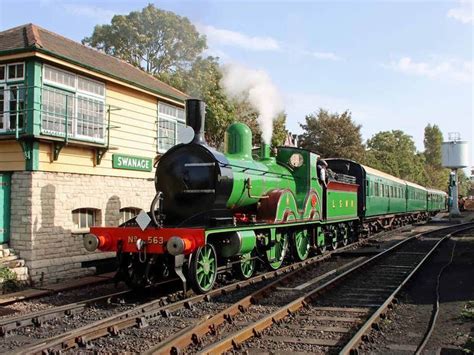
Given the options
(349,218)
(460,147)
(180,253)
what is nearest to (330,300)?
(180,253)

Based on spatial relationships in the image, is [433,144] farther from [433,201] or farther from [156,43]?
[156,43]

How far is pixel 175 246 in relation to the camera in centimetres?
737

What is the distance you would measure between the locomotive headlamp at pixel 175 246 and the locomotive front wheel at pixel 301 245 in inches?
204

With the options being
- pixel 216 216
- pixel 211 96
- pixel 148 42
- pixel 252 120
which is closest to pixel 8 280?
pixel 216 216

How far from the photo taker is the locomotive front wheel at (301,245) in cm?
1210

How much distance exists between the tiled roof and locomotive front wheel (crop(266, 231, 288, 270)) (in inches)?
222

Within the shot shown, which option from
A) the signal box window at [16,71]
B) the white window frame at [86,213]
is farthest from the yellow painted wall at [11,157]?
the white window frame at [86,213]

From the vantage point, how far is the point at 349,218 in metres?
16.4

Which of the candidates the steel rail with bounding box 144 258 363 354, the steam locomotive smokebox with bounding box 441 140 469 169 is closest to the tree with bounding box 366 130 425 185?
the steam locomotive smokebox with bounding box 441 140 469 169

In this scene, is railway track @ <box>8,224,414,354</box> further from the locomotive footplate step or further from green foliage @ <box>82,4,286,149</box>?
green foliage @ <box>82,4,286,149</box>

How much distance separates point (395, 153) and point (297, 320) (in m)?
59.8

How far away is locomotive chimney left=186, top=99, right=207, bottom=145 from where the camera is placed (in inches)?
353

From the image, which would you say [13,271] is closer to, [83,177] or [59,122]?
[83,177]

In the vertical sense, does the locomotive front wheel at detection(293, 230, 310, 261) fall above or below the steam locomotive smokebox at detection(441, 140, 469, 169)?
below
